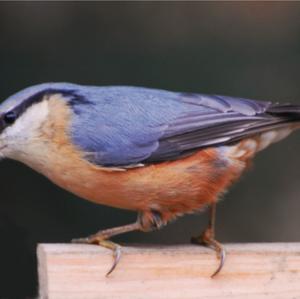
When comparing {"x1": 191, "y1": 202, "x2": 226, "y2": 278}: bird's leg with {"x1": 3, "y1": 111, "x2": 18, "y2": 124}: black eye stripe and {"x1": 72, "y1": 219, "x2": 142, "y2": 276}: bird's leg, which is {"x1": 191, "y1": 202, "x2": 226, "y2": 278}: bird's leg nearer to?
{"x1": 72, "y1": 219, "x2": 142, "y2": 276}: bird's leg

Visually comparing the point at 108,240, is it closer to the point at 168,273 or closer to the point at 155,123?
the point at 168,273

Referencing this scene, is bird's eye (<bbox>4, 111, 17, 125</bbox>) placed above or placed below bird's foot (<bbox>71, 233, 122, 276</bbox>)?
above

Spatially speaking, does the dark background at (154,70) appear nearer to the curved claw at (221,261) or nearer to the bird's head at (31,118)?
the bird's head at (31,118)

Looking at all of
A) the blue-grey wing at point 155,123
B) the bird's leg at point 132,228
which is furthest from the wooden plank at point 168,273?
the blue-grey wing at point 155,123

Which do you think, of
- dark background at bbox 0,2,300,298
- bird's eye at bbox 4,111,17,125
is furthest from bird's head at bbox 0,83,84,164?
dark background at bbox 0,2,300,298

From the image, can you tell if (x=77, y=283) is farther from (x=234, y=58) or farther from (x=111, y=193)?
(x=234, y=58)

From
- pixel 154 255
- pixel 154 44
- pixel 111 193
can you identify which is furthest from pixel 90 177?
pixel 154 44
